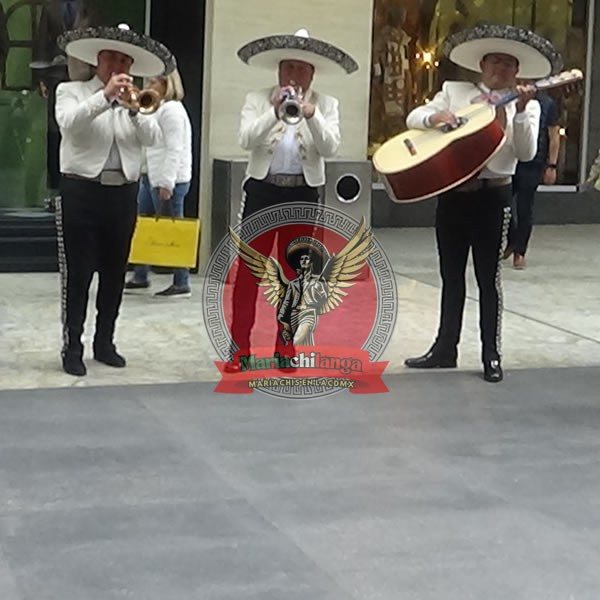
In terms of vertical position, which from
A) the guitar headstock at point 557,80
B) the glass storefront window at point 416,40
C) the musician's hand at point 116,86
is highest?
the glass storefront window at point 416,40

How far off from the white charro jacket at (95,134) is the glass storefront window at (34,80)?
3879mm

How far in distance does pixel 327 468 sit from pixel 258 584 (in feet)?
4.30

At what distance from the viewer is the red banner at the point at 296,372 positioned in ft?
22.2

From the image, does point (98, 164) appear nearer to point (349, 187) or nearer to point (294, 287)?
point (294, 287)

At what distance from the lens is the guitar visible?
6.31 meters

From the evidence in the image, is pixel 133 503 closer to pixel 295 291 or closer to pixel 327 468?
pixel 327 468

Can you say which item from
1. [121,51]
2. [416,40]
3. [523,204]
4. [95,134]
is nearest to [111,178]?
[95,134]

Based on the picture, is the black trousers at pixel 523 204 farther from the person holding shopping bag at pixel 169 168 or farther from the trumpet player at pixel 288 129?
the trumpet player at pixel 288 129

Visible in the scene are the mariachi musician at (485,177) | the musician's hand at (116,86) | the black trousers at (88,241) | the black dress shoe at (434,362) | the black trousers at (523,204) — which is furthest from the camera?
the black trousers at (523,204)

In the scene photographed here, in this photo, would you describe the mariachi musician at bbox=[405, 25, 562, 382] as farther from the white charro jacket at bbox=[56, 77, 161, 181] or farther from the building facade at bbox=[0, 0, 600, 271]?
the building facade at bbox=[0, 0, 600, 271]

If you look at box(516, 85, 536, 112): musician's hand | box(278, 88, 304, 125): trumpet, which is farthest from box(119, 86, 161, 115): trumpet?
box(516, 85, 536, 112): musician's hand

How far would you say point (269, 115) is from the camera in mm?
6379

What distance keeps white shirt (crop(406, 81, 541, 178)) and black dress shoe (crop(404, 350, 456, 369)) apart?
115cm

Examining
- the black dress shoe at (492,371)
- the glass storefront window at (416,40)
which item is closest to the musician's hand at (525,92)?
the black dress shoe at (492,371)
